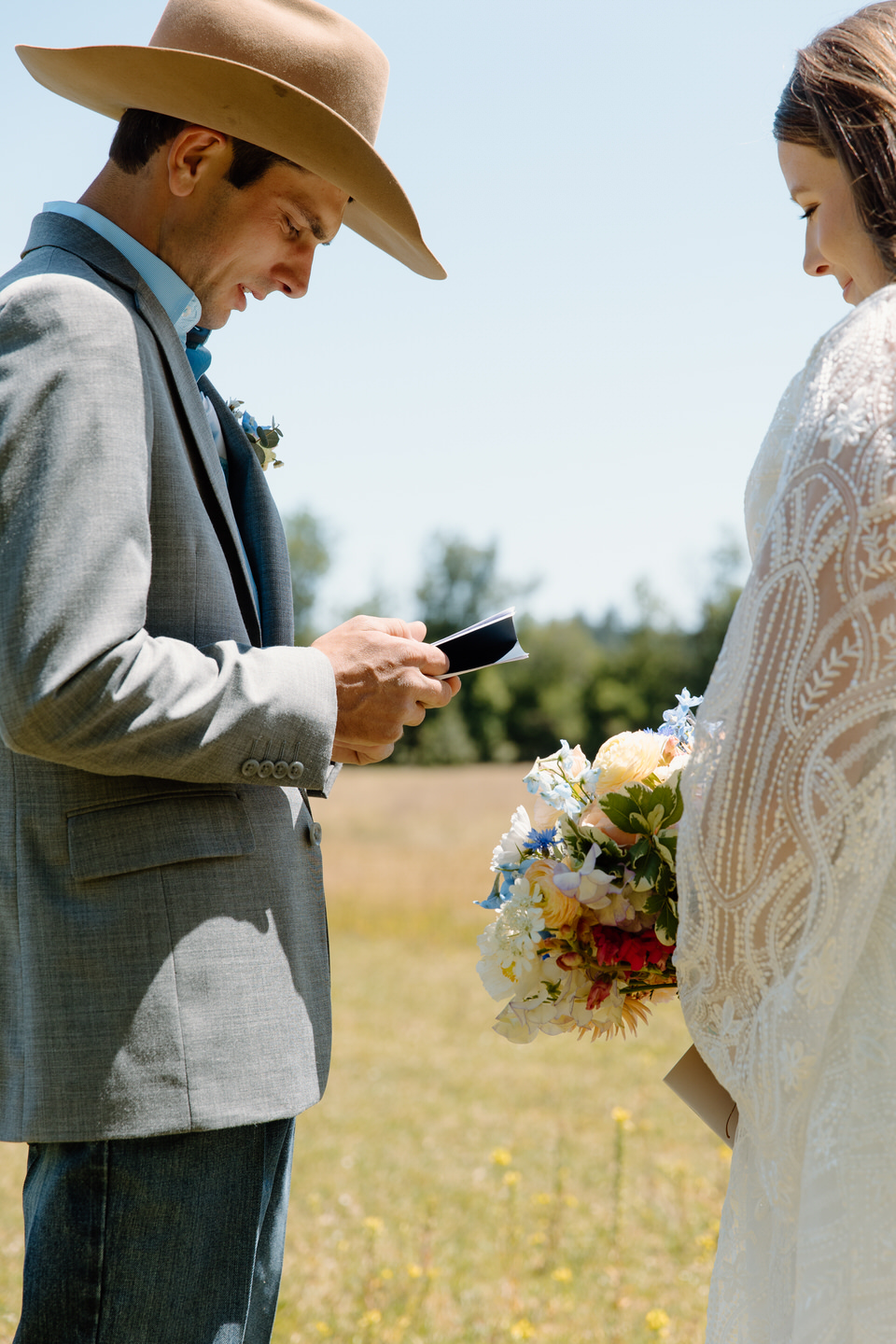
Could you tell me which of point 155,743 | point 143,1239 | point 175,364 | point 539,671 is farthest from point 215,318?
point 539,671

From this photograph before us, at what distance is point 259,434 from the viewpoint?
2.29 metres

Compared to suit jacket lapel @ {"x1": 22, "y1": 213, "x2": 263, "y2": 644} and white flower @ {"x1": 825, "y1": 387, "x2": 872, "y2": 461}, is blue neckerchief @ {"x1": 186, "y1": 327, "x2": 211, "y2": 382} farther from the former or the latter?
white flower @ {"x1": 825, "y1": 387, "x2": 872, "y2": 461}

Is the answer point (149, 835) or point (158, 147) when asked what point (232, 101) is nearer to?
point (158, 147)

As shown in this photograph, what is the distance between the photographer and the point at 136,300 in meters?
1.74

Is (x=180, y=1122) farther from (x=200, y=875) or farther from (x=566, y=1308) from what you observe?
(x=566, y=1308)

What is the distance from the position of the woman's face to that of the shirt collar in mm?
1022

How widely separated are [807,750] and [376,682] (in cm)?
72

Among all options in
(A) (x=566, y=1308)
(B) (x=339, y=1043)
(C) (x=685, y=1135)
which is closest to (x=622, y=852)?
(A) (x=566, y=1308)

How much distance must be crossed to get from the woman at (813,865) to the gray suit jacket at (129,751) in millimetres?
627

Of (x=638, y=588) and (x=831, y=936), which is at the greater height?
(x=638, y=588)

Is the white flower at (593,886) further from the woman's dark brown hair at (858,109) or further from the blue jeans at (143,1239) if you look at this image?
the woman's dark brown hair at (858,109)

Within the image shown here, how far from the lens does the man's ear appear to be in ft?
6.05

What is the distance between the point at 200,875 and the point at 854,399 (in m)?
1.13

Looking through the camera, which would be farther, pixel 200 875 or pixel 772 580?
pixel 200 875
